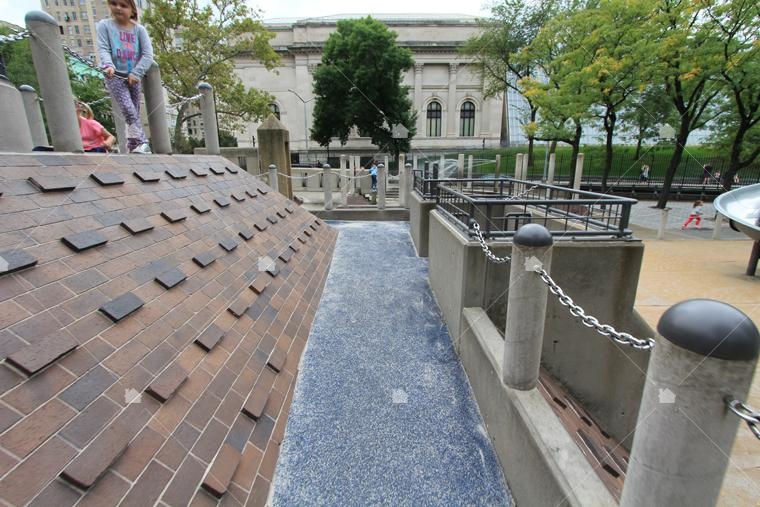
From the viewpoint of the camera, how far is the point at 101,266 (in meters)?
2.58

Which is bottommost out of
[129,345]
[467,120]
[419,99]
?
[129,345]

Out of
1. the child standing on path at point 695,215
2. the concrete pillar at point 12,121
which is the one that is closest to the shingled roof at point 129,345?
the concrete pillar at point 12,121

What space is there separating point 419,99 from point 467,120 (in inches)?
281

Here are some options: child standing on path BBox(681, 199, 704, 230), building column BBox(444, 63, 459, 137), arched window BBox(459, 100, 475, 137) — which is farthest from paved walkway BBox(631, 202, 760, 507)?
arched window BBox(459, 100, 475, 137)

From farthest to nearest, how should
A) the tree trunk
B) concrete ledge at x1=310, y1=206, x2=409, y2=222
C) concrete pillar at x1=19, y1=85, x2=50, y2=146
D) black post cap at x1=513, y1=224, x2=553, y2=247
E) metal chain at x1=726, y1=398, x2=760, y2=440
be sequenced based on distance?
the tree trunk, concrete ledge at x1=310, y1=206, x2=409, y2=222, concrete pillar at x1=19, y1=85, x2=50, y2=146, black post cap at x1=513, y1=224, x2=553, y2=247, metal chain at x1=726, y1=398, x2=760, y2=440

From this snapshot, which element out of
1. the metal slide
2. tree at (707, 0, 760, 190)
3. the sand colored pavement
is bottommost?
the sand colored pavement

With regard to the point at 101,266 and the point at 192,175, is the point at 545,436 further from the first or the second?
the point at 192,175

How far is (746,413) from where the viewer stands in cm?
104

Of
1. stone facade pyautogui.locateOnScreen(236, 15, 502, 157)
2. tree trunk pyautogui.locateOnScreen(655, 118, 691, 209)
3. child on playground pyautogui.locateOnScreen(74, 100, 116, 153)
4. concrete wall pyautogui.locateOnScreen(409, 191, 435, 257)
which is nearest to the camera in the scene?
child on playground pyautogui.locateOnScreen(74, 100, 116, 153)

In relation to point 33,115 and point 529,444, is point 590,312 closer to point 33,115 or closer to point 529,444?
point 529,444

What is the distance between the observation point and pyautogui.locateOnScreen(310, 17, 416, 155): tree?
3562 cm

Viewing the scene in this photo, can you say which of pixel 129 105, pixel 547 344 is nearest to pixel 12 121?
pixel 129 105

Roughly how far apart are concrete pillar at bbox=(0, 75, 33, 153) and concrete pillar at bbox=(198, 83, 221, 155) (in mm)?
2413

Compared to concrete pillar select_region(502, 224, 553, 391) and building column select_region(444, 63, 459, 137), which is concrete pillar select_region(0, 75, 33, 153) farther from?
building column select_region(444, 63, 459, 137)
